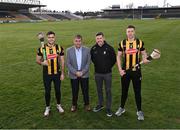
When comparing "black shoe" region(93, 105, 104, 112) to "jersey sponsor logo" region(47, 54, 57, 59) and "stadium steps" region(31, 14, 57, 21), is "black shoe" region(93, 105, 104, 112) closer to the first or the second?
"jersey sponsor logo" region(47, 54, 57, 59)

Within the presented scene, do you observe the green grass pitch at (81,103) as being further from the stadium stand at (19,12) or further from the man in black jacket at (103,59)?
the stadium stand at (19,12)

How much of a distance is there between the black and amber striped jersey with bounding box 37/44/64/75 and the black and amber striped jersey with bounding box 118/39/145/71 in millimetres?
1397

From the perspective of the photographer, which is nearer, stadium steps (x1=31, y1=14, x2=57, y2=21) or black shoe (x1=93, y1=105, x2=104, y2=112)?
black shoe (x1=93, y1=105, x2=104, y2=112)

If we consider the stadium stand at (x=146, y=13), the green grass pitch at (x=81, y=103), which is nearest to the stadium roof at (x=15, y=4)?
the stadium stand at (x=146, y=13)

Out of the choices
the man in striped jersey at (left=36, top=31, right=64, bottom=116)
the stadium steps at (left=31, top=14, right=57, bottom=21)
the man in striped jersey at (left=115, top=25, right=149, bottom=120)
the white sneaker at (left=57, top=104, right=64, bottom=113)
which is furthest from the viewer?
the stadium steps at (left=31, top=14, right=57, bottom=21)

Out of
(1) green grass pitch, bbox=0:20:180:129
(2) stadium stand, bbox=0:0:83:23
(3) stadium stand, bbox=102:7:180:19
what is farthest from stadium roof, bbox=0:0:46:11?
(1) green grass pitch, bbox=0:20:180:129

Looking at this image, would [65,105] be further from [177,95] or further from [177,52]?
[177,52]

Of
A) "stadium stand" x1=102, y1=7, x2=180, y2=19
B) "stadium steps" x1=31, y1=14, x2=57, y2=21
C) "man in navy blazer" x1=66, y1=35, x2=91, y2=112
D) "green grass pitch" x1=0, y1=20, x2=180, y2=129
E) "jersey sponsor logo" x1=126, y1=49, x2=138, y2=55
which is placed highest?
"stadium stand" x1=102, y1=7, x2=180, y2=19

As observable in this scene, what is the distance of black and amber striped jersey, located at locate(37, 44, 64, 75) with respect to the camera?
619 centimetres

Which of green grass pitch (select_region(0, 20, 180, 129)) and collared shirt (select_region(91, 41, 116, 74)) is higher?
collared shirt (select_region(91, 41, 116, 74))

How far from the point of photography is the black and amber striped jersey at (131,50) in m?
5.85

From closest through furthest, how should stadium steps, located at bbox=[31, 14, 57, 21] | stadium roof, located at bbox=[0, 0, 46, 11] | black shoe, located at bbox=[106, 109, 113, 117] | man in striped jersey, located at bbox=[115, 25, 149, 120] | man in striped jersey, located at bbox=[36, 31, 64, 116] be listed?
man in striped jersey, located at bbox=[115, 25, 149, 120], man in striped jersey, located at bbox=[36, 31, 64, 116], black shoe, located at bbox=[106, 109, 113, 117], stadium roof, located at bbox=[0, 0, 46, 11], stadium steps, located at bbox=[31, 14, 57, 21]

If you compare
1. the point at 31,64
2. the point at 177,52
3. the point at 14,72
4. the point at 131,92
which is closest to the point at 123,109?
the point at 131,92

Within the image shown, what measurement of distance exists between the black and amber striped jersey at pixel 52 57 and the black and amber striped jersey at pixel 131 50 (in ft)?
4.58
